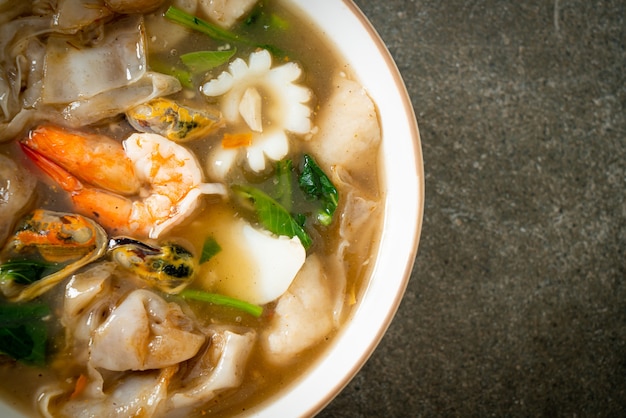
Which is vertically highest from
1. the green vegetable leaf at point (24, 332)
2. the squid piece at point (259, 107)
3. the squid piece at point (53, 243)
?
the squid piece at point (259, 107)

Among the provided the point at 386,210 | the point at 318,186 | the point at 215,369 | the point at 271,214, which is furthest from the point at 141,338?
the point at 386,210

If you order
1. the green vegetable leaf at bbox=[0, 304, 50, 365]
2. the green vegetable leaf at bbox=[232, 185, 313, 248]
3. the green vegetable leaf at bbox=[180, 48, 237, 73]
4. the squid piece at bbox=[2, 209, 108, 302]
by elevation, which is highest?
the green vegetable leaf at bbox=[180, 48, 237, 73]

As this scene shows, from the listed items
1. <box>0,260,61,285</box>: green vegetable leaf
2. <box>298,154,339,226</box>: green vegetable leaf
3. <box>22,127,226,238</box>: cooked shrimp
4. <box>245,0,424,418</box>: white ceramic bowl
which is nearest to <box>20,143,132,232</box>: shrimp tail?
<box>22,127,226,238</box>: cooked shrimp

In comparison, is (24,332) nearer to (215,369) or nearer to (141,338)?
(141,338)

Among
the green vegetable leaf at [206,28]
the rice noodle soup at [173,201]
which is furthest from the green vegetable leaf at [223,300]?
the green vegetable leaf at [206,28]

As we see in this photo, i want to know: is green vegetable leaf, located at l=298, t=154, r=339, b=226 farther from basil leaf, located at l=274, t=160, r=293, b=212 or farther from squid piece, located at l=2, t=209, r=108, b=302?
squid piece, located at l=2, t=209, r=108, b=302

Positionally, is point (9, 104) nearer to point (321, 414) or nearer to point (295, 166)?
point (295, 166)

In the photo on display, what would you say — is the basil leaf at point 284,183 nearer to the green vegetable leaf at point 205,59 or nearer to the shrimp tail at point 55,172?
the green vegetable leaf at point 205,59
